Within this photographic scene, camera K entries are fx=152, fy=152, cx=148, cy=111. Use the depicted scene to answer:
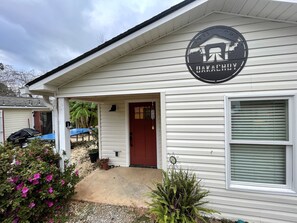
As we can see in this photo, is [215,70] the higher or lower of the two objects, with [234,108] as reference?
higher

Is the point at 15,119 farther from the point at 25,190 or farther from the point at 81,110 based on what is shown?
the point at 25,190

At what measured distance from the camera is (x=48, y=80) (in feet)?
10.5

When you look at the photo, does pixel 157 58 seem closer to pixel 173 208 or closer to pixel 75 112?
pixel 173 208

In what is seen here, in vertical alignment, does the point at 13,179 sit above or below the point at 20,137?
above

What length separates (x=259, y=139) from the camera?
260 cm

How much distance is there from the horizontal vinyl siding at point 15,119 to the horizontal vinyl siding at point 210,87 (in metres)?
11.3

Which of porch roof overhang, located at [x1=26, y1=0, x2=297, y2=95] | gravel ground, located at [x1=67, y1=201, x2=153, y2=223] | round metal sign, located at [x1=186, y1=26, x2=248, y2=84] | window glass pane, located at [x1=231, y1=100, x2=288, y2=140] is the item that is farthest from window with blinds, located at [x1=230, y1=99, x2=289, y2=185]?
gravel ground, located at [x1=67, y1=201, x2=153, y2=223]

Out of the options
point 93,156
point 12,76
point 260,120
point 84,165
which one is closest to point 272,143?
point 260,120

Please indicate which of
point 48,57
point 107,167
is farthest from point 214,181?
point 48,57

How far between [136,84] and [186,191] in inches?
84.9

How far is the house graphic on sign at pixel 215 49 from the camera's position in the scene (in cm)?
266

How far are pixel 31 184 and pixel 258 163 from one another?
3.99m

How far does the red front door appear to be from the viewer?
16.9ft

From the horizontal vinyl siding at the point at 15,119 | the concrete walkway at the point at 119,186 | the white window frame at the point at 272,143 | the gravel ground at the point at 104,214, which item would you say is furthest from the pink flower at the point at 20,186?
the horizontal vinyl siding at the point at 15,119
